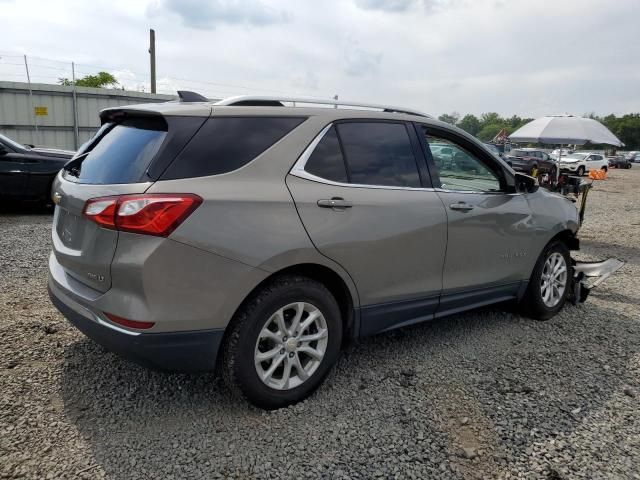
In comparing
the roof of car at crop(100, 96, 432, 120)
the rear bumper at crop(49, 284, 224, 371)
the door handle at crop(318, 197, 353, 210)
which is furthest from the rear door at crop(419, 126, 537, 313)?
the rear bumper at crop(49, 284, 224, 371)

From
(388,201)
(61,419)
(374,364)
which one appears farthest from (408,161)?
(61,419)

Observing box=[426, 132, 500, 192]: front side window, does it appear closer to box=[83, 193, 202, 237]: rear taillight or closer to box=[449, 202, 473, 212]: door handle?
box=[449, 202, 473, 212]: door handle

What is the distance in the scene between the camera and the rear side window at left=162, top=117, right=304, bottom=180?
2.57m

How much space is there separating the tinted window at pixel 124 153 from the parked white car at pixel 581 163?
31965mm

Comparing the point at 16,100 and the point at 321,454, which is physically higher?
the point at 16,100

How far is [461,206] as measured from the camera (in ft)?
11.9

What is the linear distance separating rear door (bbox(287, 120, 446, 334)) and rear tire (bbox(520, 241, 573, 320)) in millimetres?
1341

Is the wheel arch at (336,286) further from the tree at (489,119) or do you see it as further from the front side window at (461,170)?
the tree at (489,119)

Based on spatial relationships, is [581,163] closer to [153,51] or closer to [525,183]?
[153,51]

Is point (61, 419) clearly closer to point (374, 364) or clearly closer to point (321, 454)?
point (321, 454)

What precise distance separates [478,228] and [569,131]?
25.4 ft

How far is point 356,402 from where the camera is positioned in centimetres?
304

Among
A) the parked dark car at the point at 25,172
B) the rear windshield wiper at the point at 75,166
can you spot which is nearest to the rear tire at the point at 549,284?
the rear windshield wiper at the point at 75,166

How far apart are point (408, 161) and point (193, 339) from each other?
1833 millimetres
